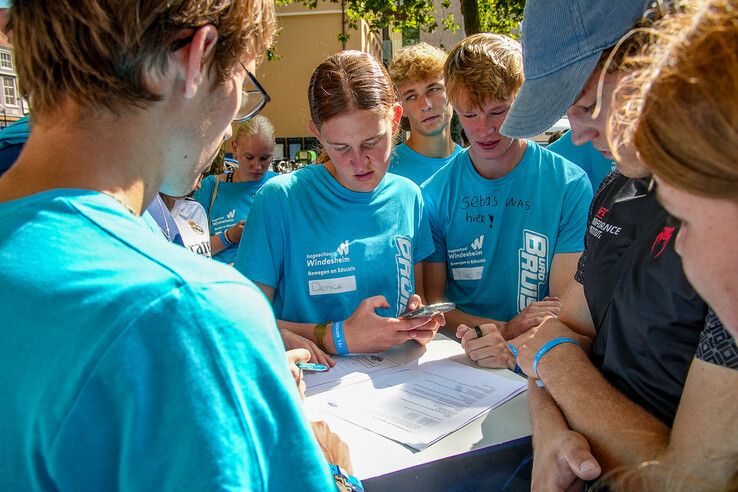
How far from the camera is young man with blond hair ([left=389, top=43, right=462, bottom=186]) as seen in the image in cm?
366

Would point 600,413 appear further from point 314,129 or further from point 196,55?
point 314,129

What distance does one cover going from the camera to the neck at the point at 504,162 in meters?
2.76

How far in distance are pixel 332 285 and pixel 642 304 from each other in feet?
4.51

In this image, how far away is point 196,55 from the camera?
0.87m

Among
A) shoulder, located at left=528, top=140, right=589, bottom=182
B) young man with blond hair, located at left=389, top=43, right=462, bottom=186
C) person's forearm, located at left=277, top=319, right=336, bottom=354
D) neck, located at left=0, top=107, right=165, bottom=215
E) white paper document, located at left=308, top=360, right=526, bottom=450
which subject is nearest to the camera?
neck, located at left=0, top=107, right=165, bottom=215

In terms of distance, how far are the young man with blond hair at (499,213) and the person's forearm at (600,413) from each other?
0.93m

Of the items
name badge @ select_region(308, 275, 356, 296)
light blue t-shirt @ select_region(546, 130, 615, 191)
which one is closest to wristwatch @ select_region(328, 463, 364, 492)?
name badge @ select_region(308, 275, 356, 296)

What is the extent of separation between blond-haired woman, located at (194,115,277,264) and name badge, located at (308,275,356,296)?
231 centimetres

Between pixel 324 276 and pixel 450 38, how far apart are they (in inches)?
866

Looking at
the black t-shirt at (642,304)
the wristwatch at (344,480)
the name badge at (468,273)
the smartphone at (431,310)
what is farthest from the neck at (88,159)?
the name badge at (468,273)

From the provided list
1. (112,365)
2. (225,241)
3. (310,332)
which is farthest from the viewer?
(225,241)

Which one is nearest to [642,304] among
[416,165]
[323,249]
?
[323,249]

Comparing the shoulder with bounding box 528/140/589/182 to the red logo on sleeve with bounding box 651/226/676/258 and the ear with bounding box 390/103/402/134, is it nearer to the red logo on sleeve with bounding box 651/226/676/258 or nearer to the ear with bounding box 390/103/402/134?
the ear with bounding box 390/103/402/134

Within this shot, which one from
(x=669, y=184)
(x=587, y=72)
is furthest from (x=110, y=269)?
(x=587, y=72)
